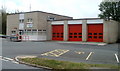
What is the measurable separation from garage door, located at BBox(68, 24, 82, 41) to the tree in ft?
54.1

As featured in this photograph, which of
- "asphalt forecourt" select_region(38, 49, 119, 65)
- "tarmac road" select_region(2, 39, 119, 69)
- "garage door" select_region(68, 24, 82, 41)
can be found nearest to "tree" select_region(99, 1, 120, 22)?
"garage door" select_region(68, 24, 82, 41)

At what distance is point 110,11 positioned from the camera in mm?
47188

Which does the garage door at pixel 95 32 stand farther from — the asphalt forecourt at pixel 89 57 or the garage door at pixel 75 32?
the asphalt forecourt at pixel 89 57

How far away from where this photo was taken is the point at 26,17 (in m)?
36.6

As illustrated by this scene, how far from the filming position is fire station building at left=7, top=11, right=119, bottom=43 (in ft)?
99.3

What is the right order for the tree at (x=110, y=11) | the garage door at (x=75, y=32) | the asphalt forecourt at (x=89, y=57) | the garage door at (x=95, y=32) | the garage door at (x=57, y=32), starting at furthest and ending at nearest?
the tree at (x=110, y=11), the garage door at (x=57, y=32), the garage door at (x=75, y=32), the garage door at (x=95, y=32), the asphalt forecourt at (x=89, y=57)

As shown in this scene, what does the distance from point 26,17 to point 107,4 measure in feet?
77.6

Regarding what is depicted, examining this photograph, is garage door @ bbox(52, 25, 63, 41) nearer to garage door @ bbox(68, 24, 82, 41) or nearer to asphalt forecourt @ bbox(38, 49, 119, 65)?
garage door @ bbox(68, 24, 82, 41)

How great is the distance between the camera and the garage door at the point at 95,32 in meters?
30.2

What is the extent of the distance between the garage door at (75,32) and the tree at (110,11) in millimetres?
16503

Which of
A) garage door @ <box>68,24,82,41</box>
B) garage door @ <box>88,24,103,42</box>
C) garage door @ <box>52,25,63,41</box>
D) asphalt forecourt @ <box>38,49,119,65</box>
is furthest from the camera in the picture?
garage door @ <box>52,25,63,41</box>

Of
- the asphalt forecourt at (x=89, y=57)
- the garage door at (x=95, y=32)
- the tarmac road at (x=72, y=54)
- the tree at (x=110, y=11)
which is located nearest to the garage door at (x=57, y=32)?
the garage door at (x=95, y=32)

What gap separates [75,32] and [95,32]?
409cm

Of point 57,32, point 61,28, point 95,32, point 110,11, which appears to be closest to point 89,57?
point 95,32
